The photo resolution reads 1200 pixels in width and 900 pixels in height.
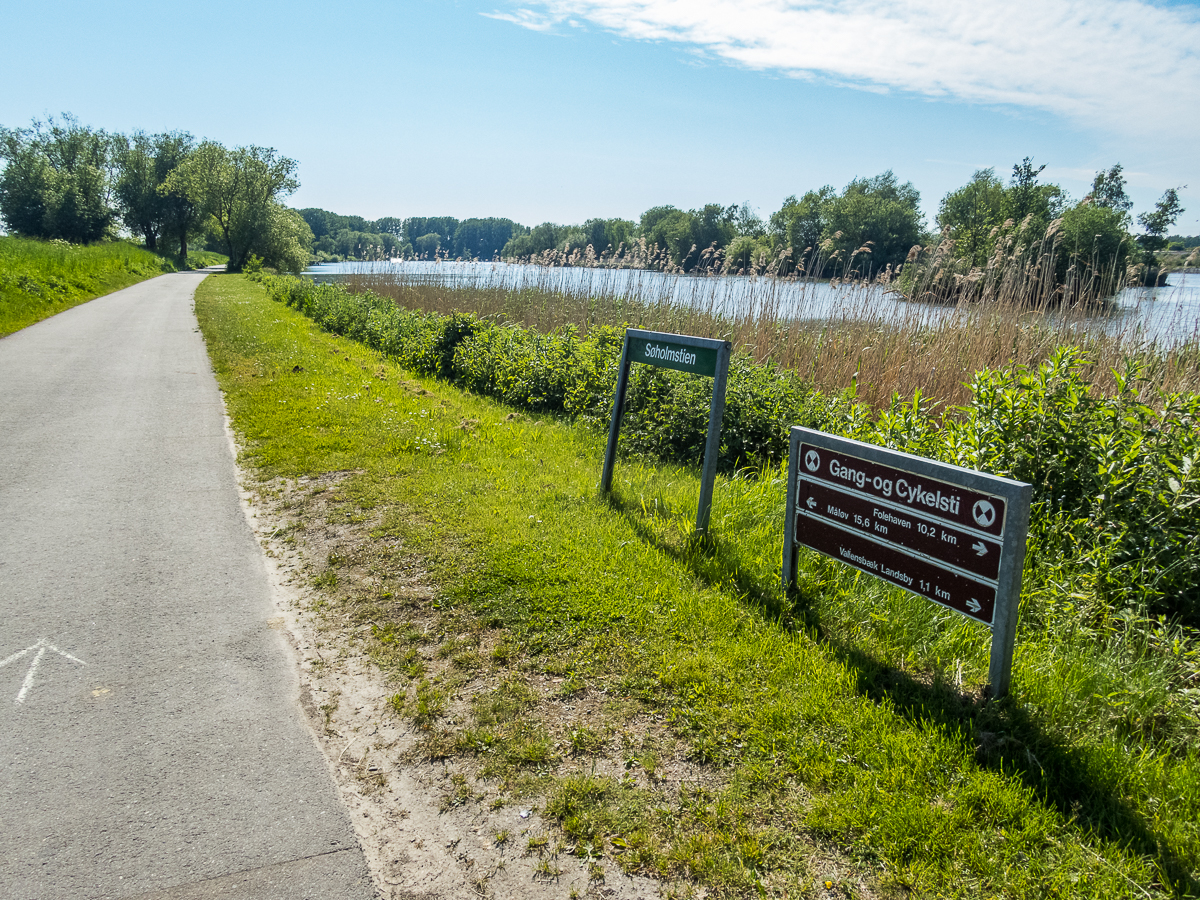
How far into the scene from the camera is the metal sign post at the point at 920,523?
2.93 metres

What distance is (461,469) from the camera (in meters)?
6.67

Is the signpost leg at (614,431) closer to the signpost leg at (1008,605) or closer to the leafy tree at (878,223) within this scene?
the signpost leg at (1008,605)

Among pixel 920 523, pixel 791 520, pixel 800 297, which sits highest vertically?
pixel 800 297

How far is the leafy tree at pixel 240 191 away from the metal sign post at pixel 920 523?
59554 millimetres

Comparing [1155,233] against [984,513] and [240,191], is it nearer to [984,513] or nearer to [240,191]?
[984,513]

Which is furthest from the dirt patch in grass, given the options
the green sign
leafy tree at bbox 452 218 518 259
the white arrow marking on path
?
leafy tree at bbox 452 218 518 259

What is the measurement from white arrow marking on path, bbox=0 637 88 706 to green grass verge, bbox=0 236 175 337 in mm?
15607

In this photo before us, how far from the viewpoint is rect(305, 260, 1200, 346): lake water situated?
7660 mm

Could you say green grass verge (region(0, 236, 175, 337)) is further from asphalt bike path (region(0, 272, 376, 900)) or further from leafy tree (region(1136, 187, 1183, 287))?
leafy tree (region(1136, 187, 1183, 287))

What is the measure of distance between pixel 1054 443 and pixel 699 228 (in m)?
28.8

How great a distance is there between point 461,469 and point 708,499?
275 cm

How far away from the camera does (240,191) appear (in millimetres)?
54375

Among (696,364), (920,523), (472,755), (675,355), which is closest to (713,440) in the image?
(696,364)

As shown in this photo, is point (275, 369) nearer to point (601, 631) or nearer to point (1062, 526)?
point (601, 631)
